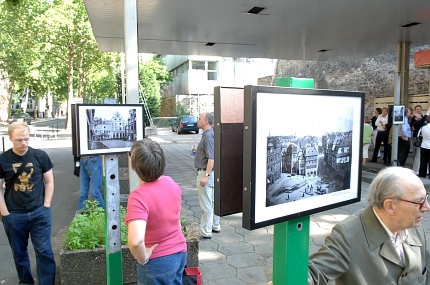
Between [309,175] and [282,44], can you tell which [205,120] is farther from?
[282,44]

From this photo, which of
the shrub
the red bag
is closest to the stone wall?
the shrub

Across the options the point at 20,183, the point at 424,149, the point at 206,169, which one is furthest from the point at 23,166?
the point at 424,149

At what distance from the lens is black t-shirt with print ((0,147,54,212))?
3.53 m

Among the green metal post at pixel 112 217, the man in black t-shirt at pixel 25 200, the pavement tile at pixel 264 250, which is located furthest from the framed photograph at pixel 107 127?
the pavement tile at pixel 264 250

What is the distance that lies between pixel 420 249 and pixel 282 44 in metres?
11.1

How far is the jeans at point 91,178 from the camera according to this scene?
579 cm

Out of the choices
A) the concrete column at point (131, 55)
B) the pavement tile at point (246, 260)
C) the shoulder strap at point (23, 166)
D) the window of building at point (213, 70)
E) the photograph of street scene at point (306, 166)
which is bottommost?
the pavement tile at point (246, 260)

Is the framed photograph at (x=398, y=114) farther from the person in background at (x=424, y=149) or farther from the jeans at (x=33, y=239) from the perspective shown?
the jeans at (x=33, y=239)

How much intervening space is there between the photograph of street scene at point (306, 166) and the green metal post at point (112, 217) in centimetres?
188

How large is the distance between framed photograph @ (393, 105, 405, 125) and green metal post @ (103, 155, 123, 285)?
8.41 metres

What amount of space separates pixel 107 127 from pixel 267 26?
25.3 ft

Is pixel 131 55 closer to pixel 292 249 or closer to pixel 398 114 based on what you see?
pixel 292 249

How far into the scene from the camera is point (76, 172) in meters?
6.12

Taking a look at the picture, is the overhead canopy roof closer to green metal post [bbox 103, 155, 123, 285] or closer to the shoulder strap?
the shoulder strap
